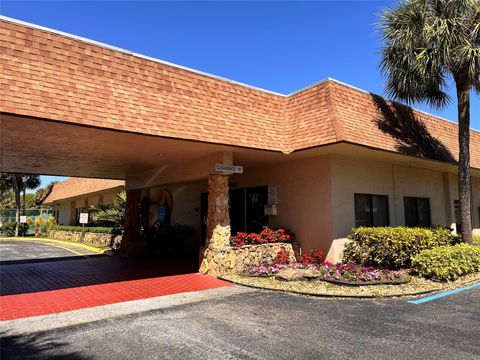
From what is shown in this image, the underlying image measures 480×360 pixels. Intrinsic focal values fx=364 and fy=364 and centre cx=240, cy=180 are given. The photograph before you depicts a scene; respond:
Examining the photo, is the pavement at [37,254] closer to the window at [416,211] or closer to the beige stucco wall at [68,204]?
the beige stucco wall at [68,204]

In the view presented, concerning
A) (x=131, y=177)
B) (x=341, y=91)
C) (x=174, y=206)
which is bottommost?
(x=174, y=206)

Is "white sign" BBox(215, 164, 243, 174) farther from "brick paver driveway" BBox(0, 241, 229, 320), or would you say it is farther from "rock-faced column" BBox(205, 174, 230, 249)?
"brick paver driveway" BBox(0, 241, 229, 320)

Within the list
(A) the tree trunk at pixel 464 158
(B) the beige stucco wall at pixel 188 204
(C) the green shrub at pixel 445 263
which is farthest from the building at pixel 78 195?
(A) the tree trunk at pixel 464 158

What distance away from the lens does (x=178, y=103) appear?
9.16m

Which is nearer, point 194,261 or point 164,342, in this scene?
point 164,342

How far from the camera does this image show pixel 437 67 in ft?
35.9

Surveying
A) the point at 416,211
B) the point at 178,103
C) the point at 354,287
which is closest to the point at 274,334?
the point at 354,287

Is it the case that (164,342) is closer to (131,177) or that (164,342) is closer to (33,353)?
(33,353)

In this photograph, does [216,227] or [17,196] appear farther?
[17,196]

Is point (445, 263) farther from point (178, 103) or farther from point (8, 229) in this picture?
point (8, 229)

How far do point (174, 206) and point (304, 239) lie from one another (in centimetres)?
770

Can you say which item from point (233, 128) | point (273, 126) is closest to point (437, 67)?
point (273, 126)

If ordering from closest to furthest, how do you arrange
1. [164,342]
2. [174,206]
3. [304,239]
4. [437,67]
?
[164,342] < [437,67] < [304,239] < [174,206]

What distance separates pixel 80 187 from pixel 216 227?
20491 mm
